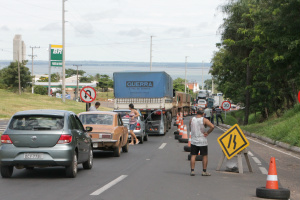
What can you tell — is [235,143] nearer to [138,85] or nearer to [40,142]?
[40,142]

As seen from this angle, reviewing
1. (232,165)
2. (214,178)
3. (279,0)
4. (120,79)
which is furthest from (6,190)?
(120,79)

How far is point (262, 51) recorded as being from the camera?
37.2 meters

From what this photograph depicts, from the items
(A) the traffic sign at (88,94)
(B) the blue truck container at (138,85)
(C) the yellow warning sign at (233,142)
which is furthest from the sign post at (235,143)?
(B) the blue truck container at (138,85)

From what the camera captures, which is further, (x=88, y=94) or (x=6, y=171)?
(x=88, y=94)

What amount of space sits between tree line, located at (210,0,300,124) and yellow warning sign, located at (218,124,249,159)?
1070 centimetres

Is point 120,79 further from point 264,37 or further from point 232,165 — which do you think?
point 232,165

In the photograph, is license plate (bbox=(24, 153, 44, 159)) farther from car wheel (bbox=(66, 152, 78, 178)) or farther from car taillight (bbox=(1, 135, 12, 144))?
car wheel (bbox=(66, 152, 78, 178))

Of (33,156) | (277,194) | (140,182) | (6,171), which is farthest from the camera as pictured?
(6,171)

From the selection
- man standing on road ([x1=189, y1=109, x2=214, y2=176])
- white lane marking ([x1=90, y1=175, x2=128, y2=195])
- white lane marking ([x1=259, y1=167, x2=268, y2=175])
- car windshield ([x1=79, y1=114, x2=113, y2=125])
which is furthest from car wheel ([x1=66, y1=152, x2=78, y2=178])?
car windshield ([x1=79, y1=114, x2=113, y2=125])

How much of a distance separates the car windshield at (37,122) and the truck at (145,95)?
18.0m

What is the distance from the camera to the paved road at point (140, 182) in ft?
32.9

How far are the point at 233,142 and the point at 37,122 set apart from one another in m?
5.24

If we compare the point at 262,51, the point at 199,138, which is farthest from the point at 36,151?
the point at 262,51

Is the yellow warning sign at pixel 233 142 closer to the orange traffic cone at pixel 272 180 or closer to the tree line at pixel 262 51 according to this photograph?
the orange traffic cone at pixel 272 180
